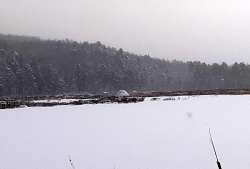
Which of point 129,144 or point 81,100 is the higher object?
point 81,100

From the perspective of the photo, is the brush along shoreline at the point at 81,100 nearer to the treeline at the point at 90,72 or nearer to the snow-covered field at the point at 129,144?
the snow-covered field at the point at 129,144

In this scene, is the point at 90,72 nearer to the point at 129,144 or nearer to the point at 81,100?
the point at 81,100

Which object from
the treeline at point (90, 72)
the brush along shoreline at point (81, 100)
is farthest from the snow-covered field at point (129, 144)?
the treeline at point (90, 72)

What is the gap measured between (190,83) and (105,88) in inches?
1188

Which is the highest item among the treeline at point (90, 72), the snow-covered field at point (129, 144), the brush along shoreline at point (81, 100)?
the treeline at point (90, 72)

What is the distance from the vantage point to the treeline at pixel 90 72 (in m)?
102

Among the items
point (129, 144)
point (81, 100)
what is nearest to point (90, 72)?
point (81, 100)

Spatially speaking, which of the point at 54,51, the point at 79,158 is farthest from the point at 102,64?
the point at 79,158

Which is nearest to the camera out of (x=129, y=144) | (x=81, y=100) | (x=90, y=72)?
(x=129, y=144)

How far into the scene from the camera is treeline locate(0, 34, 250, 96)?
336 ft

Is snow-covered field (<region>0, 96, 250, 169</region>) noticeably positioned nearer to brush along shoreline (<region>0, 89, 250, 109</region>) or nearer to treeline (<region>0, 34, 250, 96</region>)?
brush along shoreline (<region>0, 89, 250, 109</region>)

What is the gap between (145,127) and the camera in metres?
15.3

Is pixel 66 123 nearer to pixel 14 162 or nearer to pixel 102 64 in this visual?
pixel 14 162

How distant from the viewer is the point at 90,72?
11725cm
